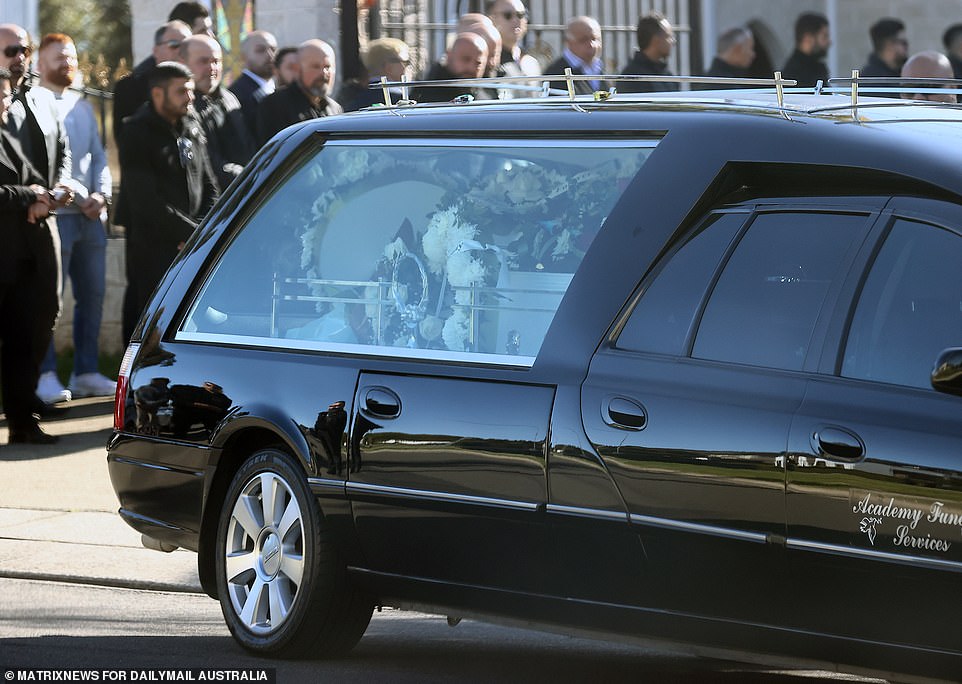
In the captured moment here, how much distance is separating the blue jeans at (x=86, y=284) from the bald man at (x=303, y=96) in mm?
1556

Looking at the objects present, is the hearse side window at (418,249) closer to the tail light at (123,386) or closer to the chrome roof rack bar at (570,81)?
the chrome roof rack bar at (570,81)

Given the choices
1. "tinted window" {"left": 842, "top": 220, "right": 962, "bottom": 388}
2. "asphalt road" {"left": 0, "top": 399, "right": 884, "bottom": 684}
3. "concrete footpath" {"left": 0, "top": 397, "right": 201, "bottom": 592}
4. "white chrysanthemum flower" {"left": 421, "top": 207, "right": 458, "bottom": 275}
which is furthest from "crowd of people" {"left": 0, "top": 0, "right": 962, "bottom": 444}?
"tinted window" {"left": 842, "top": 220, "right": 962, "bottom": 388}

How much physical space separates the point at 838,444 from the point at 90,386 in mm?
9359

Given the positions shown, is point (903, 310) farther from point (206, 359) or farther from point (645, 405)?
point (206, 359)

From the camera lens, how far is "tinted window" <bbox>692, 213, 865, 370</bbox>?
5.18 meters

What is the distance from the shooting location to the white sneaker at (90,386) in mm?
13609

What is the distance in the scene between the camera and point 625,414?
17.7ft

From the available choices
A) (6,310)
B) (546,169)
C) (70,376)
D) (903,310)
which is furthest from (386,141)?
(70,376)

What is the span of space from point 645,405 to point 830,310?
0.56 m

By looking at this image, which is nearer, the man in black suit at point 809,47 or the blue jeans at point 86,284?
the blue jeans at point 86,284

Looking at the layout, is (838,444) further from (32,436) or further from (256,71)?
(256,71)

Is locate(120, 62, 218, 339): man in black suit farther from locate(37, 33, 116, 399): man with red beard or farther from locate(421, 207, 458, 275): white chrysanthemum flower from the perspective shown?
locate(421, 207, 458, 275): white chrysanthemum flower

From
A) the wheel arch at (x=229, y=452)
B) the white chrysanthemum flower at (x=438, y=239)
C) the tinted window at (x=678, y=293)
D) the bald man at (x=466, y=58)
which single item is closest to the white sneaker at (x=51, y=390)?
the bald man at (x=466, y=58)

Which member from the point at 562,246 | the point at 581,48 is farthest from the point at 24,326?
the point at 562,246
